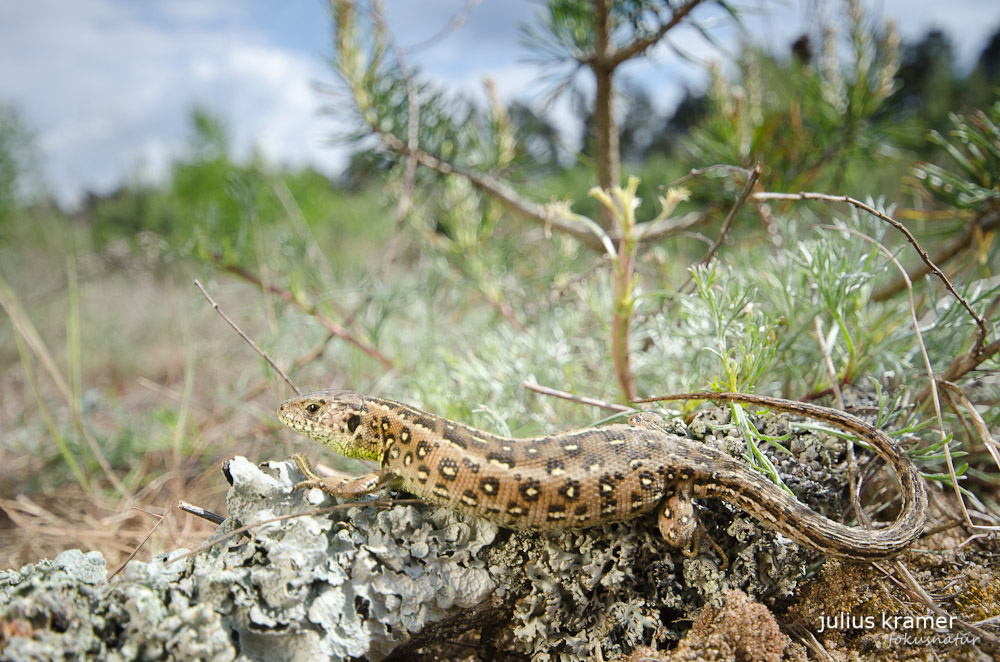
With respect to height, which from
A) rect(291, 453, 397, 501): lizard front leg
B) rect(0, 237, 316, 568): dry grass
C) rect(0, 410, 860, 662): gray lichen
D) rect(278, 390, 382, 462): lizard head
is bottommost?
rect(0, 237, 316, 568): dry grass

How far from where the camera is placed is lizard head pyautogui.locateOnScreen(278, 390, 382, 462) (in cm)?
197

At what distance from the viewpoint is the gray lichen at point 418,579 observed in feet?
4.59

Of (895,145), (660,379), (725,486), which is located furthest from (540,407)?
(895,145)

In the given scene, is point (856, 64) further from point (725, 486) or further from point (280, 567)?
point (280, 567)

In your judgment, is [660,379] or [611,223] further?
[611,223]

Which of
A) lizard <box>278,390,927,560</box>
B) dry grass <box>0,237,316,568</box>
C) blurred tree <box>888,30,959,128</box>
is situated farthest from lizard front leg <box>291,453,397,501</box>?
blurred tree <box>888,30,959,128</box>

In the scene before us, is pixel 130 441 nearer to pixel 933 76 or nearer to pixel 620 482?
pixel 620 482

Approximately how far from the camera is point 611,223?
3443 mm

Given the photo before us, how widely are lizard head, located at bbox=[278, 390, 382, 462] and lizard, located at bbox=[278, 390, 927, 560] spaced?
201mm

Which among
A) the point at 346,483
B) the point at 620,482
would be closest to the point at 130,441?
the point at 346,483

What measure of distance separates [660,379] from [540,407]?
0.53m

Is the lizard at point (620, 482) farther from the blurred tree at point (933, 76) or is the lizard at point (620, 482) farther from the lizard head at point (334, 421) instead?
the blurred tree at point (933, 76)

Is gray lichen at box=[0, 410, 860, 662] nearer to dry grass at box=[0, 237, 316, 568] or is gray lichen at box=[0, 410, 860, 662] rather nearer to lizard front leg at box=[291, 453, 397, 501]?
lizard front leg at box=[291, 453, 397, 501]

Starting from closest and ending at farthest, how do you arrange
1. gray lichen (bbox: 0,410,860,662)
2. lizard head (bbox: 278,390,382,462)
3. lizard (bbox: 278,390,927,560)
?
gray lichen (bbox: 0,410,860,662) → lizard (bbox: 278,390,927,560) → lizard head (bbox: 278,390,382,462)
